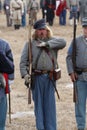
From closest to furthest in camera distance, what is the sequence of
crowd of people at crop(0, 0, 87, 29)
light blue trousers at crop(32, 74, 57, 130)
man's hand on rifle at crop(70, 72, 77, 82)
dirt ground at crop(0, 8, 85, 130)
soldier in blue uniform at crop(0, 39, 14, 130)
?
soldier in blue uniform at crop(0, 39, 14, 130)
light blue trousers at crop(32, 74, 57, 130)
man's hand on rifle at crop(70, 72, 77, 82)
dirt ground at crop(0, 8, 85, 130)
crowd of people at crop(0, 0, 87, 29)

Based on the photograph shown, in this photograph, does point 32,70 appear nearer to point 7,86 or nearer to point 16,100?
point 7,86

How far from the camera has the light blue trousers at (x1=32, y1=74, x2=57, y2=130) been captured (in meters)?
8.44

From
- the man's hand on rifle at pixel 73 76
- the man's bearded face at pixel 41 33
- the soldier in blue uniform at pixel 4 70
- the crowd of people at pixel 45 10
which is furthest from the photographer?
the crowd of people at pixel 45 10

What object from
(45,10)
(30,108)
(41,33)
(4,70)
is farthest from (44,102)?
(45,10)

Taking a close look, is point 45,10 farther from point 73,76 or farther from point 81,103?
point 73,76

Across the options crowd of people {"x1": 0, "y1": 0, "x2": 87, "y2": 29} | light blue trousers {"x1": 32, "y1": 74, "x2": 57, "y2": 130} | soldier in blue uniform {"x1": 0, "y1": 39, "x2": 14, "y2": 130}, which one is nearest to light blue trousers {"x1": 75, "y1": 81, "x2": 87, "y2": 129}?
light blue trousers {"x1": 32, "y1": 74, "x2": 57, "y2": 130}

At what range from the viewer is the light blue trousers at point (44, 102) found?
8438 millimetres

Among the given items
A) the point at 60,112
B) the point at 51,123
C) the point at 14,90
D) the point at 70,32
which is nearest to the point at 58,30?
the point at 70,32

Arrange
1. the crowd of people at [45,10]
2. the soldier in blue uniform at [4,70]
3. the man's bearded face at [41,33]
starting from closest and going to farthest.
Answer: the soldier in blue uniform at [4,70] → the man's bearded face at [41,33] → the crowd of people at [45,10]

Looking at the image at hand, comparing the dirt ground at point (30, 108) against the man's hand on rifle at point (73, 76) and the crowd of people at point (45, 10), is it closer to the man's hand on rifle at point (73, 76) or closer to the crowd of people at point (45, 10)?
the man's hand on rifle at point (73, 76)

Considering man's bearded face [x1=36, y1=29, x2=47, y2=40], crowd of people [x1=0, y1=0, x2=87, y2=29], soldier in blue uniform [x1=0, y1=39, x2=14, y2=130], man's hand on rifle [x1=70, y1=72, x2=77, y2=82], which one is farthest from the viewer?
crowd of people [x1=0, y1=0, x2=87, y2=29]

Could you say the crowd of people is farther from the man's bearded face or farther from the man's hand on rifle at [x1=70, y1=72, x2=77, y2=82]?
the man's bearded face

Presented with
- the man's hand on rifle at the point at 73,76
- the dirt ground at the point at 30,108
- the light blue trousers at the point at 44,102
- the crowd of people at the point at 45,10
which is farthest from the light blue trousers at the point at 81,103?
the crowd of people at the point at 45,10

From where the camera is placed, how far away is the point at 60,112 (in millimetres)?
10664
